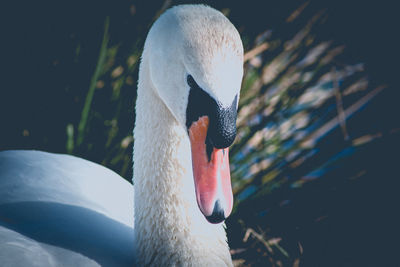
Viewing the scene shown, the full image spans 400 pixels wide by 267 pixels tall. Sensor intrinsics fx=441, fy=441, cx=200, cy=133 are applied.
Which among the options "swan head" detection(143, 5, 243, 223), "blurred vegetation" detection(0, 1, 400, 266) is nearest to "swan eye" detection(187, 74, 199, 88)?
"swan head" detection(143, 5, 243, 223)

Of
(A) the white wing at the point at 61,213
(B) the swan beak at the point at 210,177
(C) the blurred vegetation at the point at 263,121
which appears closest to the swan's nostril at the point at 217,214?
(B) the swan beak at the point at 210,177

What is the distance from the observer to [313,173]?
6.24 feet

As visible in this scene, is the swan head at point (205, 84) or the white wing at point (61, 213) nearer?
the swan head at point (205, 84)

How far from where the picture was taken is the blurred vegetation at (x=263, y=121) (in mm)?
1787

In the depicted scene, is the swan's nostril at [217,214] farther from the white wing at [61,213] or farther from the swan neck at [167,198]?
the white wing at [61,213]

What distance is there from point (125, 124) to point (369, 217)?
3.60 ft

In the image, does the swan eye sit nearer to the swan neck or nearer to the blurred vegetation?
the swan neck

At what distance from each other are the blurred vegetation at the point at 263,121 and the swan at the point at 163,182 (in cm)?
54

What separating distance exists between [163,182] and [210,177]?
208 millimetres

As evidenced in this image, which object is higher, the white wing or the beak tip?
the beak tip

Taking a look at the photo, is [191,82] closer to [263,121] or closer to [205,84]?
[205,84]

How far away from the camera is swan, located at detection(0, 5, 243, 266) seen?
2.73 feet

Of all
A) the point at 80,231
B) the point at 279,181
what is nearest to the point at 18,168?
the point at 80,231

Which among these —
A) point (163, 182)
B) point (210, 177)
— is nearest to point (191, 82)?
point (210, 177)
